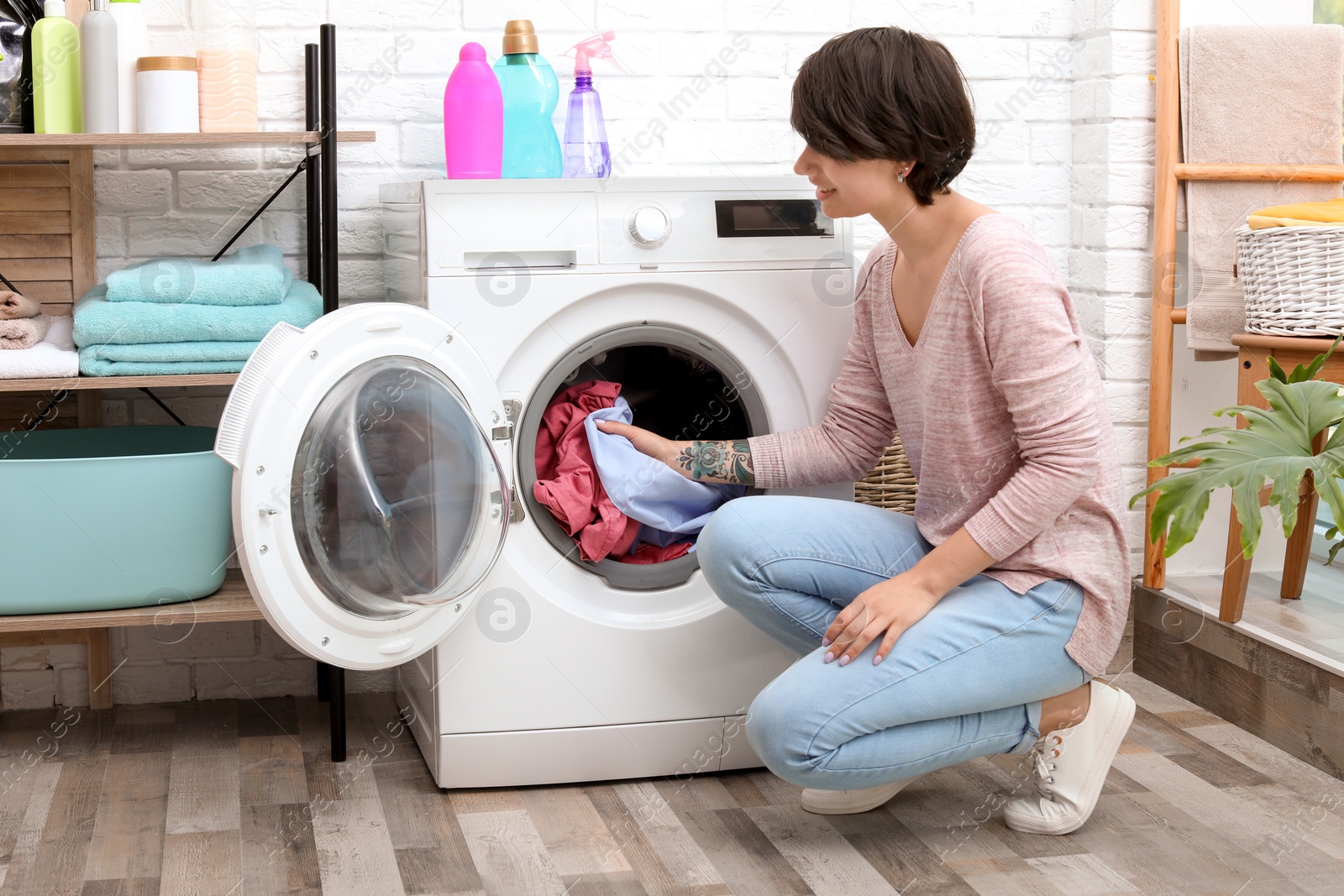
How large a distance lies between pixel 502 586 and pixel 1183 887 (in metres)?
0.91

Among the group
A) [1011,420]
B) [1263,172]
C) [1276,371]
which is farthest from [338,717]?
[1263,172]

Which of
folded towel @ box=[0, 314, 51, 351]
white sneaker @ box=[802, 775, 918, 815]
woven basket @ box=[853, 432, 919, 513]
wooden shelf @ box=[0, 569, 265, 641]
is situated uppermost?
folded towel @ box=[0, 314, 51, 351]

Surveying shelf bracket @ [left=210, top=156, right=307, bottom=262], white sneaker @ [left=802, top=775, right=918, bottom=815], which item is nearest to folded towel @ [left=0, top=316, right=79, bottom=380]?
shelf bracket @ [left=210, top=156, right=307, bottom=262]

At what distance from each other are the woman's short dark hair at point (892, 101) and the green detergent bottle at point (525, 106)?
21.3 inches

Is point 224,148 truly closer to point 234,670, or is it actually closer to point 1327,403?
point 234,670

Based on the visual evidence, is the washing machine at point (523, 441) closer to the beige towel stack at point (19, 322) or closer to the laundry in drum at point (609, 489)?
the laundry in drum at point (609, 489)

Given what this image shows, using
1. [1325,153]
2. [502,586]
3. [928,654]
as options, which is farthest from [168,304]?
[1325,153]

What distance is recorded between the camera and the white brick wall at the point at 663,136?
1.97 meters

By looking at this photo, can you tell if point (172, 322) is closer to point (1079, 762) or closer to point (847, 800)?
point (847, 800)

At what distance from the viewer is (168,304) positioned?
160 centimetres

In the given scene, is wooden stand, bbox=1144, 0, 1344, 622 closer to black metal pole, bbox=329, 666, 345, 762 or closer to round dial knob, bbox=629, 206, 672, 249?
round dial knob, bbox=629, 206, 672, 249

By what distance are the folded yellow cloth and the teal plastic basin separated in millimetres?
1572

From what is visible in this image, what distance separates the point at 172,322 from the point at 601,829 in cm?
88

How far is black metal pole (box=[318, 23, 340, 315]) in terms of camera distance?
1.68 meters
